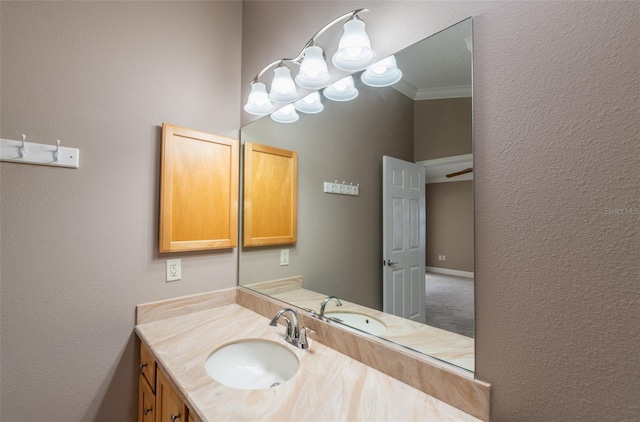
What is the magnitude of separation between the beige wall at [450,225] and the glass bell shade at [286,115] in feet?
2.82

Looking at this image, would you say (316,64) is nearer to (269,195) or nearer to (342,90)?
(342,90)

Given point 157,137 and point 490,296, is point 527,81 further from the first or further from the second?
point 157,137

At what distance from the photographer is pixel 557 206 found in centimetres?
68

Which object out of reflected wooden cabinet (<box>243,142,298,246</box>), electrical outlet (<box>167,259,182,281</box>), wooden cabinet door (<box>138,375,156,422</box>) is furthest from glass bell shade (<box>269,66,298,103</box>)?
wooden cabinet door (<box>138,375,156,422</box>)

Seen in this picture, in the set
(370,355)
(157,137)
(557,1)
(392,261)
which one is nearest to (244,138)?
(157,137)

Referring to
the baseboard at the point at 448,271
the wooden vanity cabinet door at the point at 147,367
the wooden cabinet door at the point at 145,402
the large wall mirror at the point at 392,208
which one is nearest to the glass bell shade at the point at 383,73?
the large wall mirror at the point at 392,208

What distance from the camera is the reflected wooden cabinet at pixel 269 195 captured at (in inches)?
62.4

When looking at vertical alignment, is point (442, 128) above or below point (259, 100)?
below

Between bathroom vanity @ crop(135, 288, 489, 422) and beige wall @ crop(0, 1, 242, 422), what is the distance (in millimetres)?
173

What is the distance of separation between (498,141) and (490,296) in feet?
1.37

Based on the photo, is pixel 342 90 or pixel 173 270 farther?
pixel 173 270

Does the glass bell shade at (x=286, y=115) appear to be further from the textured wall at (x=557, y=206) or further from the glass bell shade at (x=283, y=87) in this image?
the textured wall at (x=557, y=206)

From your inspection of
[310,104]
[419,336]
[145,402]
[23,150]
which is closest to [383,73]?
[310,104]

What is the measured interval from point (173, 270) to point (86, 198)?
527mm
